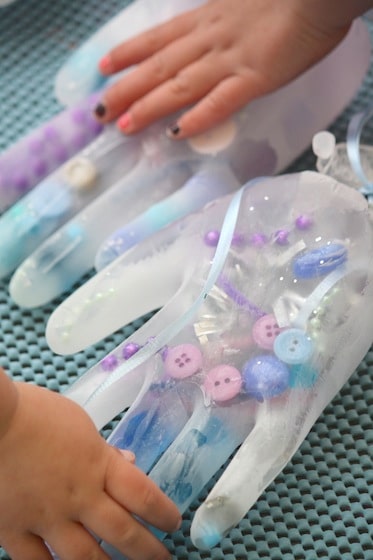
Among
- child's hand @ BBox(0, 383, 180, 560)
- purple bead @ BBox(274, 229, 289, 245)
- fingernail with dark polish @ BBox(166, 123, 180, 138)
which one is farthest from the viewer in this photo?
fingernail with dark polish @ BBox(166, 123, 180, 138)

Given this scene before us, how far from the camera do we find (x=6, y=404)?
21.3 inches

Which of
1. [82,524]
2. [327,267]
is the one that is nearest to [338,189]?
[327,267]

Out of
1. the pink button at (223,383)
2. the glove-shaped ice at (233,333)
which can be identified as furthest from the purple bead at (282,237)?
the pink button at (223,383)

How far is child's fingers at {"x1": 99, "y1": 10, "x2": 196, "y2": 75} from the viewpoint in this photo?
80 centimetres

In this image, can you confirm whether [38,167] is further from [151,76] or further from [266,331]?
[266,331]

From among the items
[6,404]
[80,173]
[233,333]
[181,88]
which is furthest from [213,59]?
[6,404]

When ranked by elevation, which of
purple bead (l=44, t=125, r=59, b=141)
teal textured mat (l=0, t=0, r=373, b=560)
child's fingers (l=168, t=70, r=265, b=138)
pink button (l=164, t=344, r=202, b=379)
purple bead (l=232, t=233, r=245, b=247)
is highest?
purple bead (l=44, t=125, r=59, b=141)


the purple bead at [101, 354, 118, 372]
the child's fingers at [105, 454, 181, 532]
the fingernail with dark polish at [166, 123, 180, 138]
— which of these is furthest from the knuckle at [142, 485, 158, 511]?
the fingernail with dark polish at [166, 123, 180, 138]

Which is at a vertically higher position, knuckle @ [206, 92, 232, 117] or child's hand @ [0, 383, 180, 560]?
knuckle @ [206, 92, 232, 117]

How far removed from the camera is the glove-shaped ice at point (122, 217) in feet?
2.36

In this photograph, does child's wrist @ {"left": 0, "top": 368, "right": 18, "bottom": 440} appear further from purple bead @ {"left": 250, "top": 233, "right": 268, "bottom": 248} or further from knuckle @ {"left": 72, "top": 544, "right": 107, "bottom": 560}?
purple bead @ {"left": 250, "top": 233, "right": 268, "bottom": 248}

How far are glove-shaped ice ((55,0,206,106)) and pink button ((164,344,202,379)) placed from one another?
31 centimetres

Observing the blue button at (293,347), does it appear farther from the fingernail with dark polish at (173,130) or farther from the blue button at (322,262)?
the fingernail with dark polish at (173,130)

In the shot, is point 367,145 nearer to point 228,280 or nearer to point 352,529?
point 228,280
